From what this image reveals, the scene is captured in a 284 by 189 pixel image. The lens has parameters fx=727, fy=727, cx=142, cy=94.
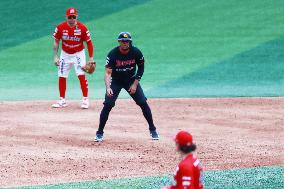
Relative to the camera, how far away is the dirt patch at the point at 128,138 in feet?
36.5

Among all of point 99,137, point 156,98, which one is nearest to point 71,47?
point 156,98

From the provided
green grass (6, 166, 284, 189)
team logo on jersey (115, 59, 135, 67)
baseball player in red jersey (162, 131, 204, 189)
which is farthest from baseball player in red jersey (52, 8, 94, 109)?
baseball player in red jersey (162, 131, 204, 189)

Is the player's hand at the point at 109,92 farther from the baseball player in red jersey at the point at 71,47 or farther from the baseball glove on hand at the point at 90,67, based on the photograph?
the baseball player in red jersey at the point at 71,47

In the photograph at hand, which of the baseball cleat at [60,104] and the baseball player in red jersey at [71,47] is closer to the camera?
the baseball player in red jersey at [71,47]

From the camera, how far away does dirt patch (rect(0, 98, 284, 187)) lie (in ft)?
36.5

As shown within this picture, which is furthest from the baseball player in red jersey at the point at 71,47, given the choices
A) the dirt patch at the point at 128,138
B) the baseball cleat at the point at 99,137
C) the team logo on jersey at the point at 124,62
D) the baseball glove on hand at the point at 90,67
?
the team logo on jersey at the point at 124,62

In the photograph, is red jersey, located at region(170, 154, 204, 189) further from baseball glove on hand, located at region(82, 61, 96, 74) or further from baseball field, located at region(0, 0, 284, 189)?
baseball glove on hand, located at region(82, 61, 96, 74)

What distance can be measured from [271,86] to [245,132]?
527cm

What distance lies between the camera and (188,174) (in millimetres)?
6555

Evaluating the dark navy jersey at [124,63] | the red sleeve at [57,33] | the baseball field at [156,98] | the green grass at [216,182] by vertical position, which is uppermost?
the red sleeve at [57,33]

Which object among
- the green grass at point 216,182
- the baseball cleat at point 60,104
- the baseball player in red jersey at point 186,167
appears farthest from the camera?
the baseball cleat at point 60,104

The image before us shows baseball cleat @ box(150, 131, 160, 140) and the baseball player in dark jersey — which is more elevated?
the baseball player in dark jersey

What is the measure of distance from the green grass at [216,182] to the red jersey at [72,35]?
19.5ft

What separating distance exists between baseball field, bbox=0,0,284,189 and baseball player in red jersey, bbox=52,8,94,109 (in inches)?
21.9
